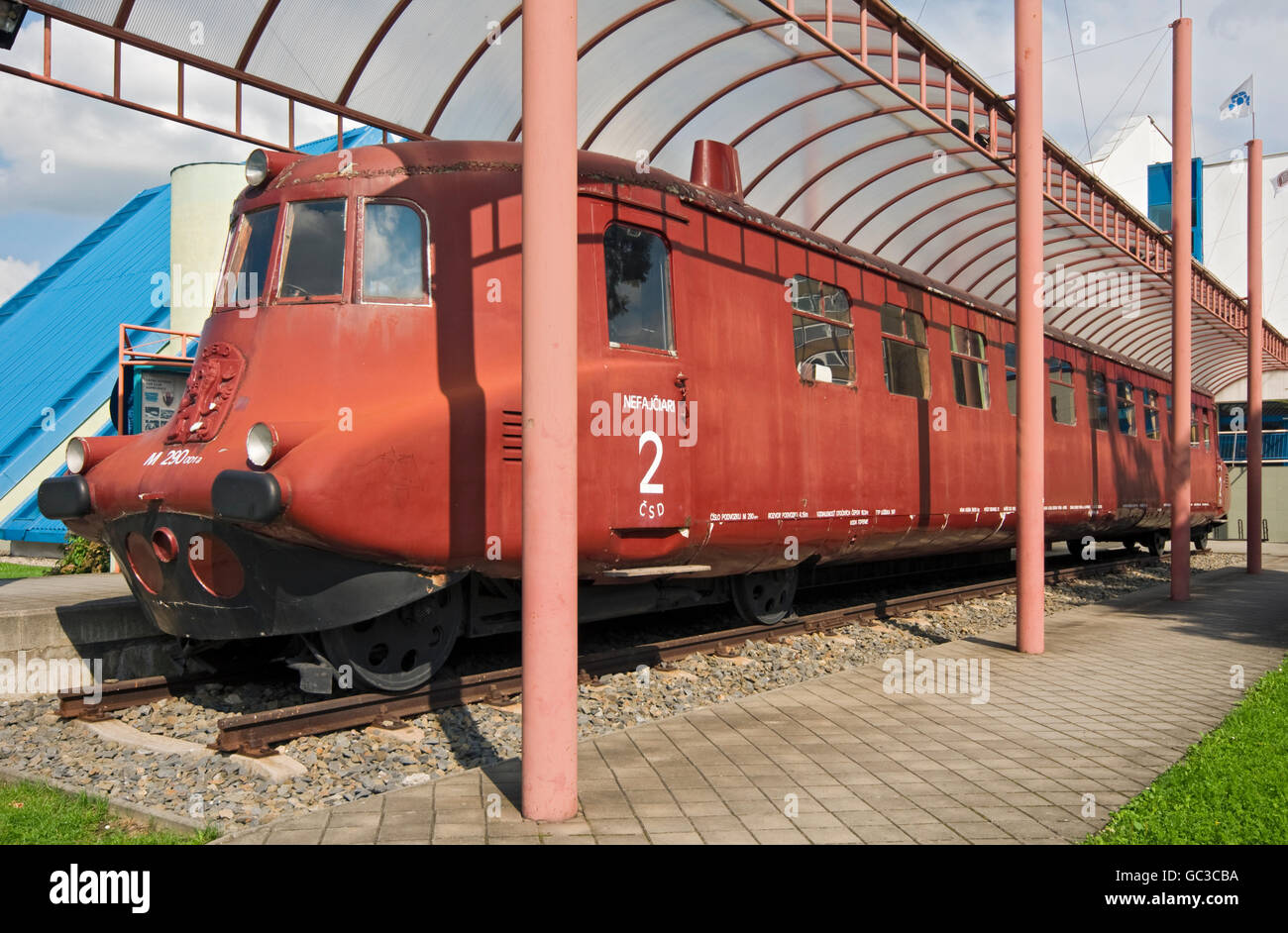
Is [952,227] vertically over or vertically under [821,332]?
over

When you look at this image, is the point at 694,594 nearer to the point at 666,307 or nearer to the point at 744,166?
the point at 666,307

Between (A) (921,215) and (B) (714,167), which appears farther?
(A) (921,215)

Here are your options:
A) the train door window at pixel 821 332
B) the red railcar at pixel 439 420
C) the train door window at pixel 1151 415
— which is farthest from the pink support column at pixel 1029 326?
the train door window at pixel 1151 415

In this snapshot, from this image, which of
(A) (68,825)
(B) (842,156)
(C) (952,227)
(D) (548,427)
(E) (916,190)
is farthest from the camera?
(C) (952,227)

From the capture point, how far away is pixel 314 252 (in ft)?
21.5

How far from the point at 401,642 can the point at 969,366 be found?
797 cm

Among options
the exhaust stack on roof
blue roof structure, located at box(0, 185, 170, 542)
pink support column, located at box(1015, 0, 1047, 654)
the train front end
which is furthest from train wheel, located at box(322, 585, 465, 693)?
blue roof structure, located at box(0, 185, 170, 542)

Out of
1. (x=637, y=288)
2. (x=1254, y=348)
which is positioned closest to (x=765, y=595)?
(x=637, y=288)

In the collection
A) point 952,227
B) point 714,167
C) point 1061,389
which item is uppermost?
point 952,227

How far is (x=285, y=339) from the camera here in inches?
249

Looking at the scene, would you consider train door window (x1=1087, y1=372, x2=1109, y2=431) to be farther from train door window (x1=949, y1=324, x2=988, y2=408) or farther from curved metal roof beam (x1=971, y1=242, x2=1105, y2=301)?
train door window (x1=949, y1=324, x2=988, y2=408)

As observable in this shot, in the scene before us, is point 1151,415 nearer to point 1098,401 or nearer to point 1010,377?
point 1098,401

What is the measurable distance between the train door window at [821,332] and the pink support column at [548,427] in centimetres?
472

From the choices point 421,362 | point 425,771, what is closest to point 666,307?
point 421,362
